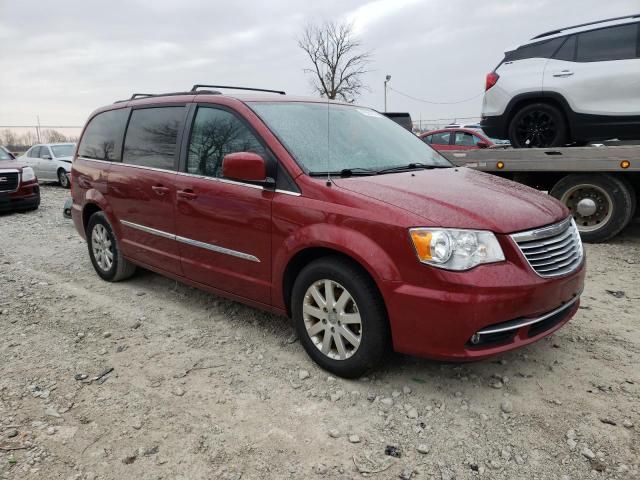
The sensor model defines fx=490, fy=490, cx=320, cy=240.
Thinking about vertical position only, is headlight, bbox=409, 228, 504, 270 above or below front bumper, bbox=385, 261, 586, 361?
above

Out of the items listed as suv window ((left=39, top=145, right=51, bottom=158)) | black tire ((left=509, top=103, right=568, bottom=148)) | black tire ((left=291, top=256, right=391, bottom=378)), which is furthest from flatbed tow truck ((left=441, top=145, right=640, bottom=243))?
suv window ((left=39, top=145, right=51, bottom=158))

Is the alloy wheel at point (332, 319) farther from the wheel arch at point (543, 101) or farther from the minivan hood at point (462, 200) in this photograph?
the wheel arch at point (543, 101)

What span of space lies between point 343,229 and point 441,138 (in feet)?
39.9

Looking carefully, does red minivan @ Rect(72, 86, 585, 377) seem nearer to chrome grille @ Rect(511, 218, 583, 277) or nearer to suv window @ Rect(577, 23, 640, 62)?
chrome grille @ Rect(511, 218, 583, 277)

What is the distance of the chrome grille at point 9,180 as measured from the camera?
30.9 feet

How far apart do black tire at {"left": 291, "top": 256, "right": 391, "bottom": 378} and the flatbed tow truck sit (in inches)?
128

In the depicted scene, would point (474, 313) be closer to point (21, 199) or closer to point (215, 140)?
point (215, 140)

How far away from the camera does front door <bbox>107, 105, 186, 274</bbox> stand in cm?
391

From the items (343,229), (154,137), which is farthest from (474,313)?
(154,137)

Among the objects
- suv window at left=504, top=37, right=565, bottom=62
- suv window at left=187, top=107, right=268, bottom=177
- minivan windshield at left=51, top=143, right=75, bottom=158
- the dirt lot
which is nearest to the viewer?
the dirt lot

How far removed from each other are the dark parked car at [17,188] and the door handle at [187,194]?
7499 mm

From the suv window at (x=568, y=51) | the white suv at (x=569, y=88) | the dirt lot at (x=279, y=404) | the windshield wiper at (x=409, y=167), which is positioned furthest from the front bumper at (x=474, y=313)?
the suv window at (x=568, y=51)

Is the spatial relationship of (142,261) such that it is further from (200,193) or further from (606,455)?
(606,455)

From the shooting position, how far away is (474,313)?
2.45 meters
